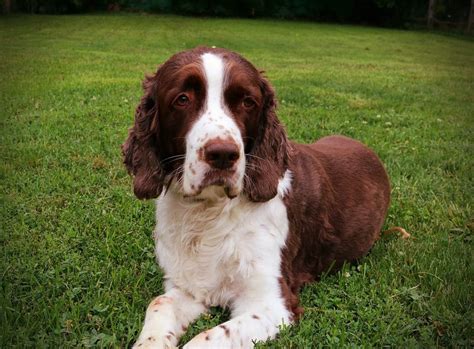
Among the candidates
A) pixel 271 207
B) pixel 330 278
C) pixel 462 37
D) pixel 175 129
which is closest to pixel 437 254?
pixel 330 278

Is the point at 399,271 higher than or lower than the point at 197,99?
lower

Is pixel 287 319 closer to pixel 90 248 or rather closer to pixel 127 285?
pixel 127 285

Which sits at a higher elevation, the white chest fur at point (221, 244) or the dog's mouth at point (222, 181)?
the dog's mouth at point (222, 181)

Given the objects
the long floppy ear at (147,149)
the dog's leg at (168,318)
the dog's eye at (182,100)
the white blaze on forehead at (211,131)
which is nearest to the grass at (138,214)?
the dog's leg at (168,318)

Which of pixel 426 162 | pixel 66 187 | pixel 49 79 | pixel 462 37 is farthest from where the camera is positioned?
pixel 462 37

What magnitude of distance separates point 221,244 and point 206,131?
2.60ft

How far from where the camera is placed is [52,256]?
12.5ft

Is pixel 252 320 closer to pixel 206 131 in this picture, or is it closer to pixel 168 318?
pixel 168 318

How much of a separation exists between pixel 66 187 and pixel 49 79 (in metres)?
5.85

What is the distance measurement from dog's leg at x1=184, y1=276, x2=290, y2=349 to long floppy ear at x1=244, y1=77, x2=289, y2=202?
1.65 feet

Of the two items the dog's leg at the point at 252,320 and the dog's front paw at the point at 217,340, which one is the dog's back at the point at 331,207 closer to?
the dog's leg at the point at 252,320

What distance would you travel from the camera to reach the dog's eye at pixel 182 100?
9.93ft

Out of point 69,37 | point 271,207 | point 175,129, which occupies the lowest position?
point 69,37

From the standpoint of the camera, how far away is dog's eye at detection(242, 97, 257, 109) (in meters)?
3.12
